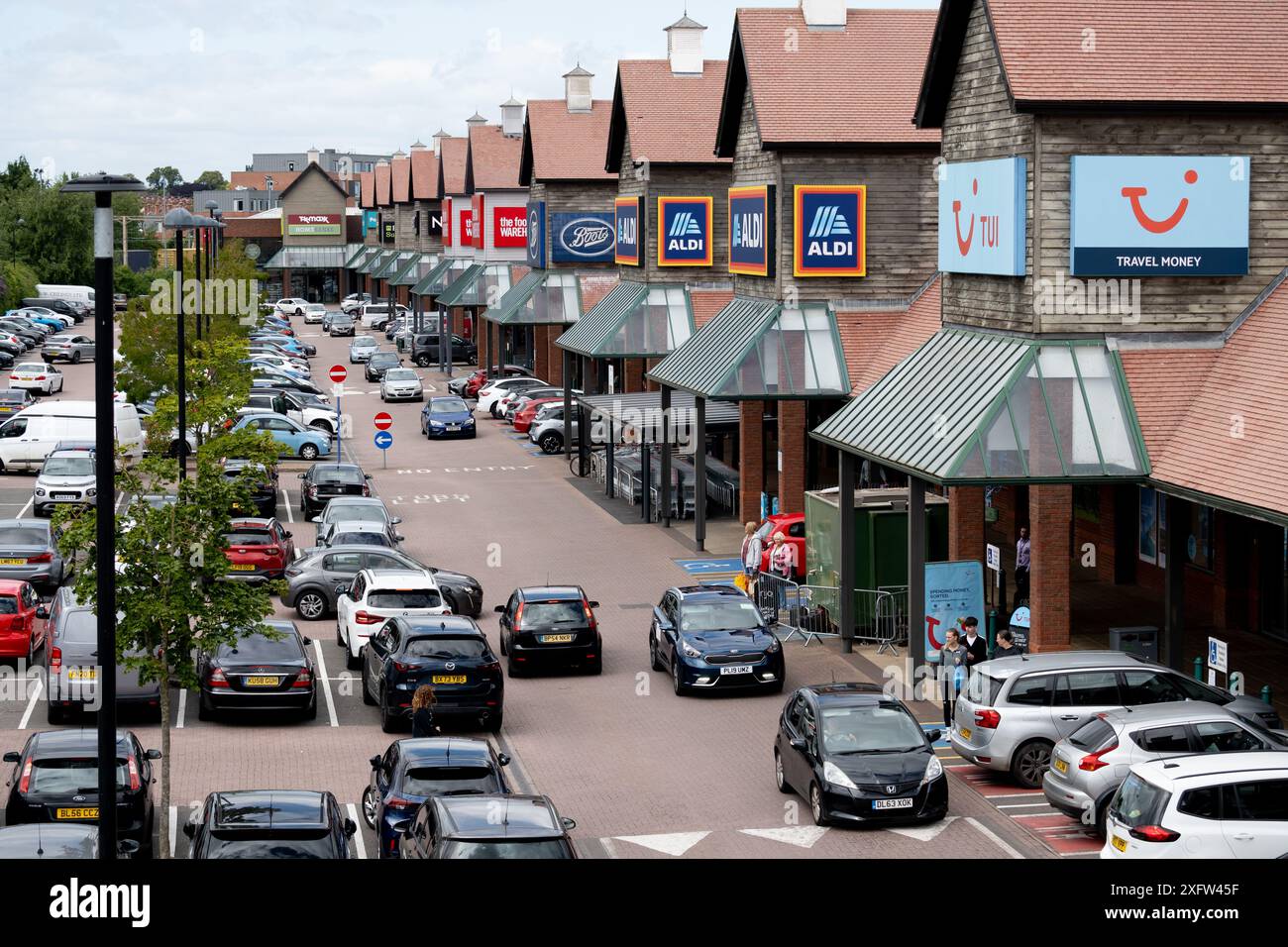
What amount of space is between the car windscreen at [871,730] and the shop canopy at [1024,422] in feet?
14.8

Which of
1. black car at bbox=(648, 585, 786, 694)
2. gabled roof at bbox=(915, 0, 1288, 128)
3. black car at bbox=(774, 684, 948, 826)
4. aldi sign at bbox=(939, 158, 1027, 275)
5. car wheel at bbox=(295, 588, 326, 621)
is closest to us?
black car at bbox=(774, 684, 948, 826)

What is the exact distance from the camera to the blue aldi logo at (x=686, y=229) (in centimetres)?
4569

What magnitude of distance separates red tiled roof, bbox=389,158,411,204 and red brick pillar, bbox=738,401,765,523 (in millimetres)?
73670

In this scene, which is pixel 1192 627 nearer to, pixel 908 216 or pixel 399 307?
pixel 908 216

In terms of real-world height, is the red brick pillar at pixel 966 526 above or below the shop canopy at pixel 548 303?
below

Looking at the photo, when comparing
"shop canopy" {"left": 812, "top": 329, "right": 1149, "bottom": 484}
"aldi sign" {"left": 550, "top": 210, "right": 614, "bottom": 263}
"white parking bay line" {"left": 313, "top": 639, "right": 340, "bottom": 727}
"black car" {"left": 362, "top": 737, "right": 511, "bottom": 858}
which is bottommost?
"white parking bay line" {"left": 313, "top": 639, "right": 340, "bottom": 727}

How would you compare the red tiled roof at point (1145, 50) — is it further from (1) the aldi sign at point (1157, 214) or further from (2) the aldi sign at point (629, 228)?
(2) the aldi sign at point (629, 228)

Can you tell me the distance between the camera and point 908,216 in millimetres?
35562

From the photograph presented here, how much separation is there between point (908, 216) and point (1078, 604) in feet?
30.2

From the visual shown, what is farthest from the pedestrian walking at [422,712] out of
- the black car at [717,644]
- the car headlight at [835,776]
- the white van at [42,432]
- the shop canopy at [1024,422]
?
the white van at [42,432]

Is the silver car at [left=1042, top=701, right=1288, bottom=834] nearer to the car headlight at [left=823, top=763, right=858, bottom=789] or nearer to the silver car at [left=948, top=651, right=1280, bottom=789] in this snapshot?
the silver car at [left=948, top=651, right=1280, bottom=789]

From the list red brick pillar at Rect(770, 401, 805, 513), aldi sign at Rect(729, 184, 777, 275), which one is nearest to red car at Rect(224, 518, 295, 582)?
red brick pillar at Rect(770, 401, 805, 513)

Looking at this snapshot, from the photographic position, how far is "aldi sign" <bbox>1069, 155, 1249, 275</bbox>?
2400 centimetres

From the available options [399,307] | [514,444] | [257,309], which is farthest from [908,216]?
[399,307]
